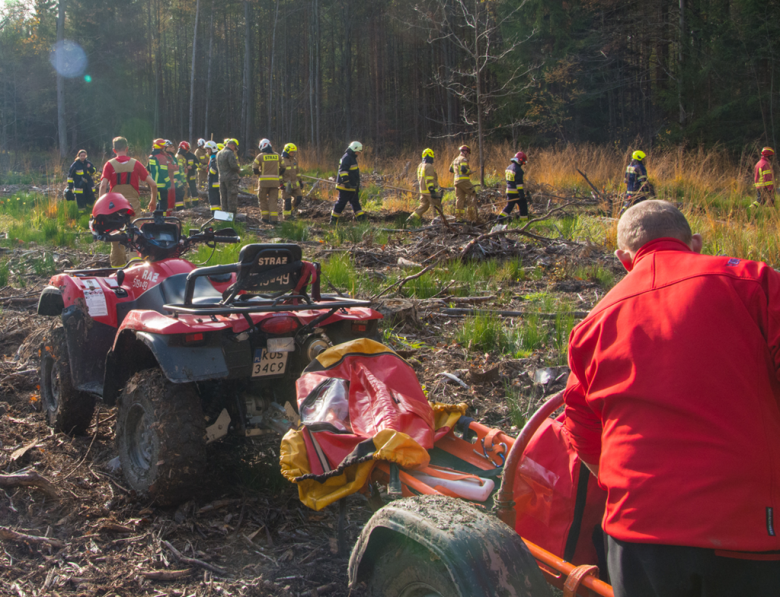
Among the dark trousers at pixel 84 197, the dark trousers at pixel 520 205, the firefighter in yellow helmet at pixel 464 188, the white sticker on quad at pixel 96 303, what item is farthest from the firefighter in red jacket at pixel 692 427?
the dark trousers at pixel 84 197

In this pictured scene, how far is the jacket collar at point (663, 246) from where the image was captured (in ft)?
5.65

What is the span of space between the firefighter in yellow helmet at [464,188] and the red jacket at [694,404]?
37.8 ft

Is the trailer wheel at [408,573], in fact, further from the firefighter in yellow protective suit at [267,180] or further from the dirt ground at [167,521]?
the firefighter in yellow protective suit at [267,180]

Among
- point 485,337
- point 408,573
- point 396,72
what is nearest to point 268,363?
point 408,573

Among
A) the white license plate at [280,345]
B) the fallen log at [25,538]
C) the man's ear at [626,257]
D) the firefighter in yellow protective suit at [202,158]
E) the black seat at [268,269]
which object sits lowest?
the fallen log at [25,538]

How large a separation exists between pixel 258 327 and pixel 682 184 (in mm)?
14886

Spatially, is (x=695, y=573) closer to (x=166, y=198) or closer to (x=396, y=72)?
(x=166, y=198)

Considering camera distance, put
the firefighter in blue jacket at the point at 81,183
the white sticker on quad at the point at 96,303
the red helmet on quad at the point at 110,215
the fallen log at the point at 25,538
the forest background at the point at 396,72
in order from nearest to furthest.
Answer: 1. the fallen log at the point at 25,538
2. the white sticker on quad at the point at 96,303
3. the red helmet on quad at the point at 110,215
4. the firefighter in blue jacket at the point at 81,183
5. the forest background at the point at 396,72

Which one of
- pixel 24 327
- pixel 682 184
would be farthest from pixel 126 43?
pixel 24 327

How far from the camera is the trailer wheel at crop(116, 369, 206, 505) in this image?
3.10 metres

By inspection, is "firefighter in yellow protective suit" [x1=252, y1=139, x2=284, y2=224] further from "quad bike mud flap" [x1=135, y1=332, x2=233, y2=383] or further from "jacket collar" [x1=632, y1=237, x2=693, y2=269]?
"jacket collar" [x1=632, y1=237, x2=693, y2=269]

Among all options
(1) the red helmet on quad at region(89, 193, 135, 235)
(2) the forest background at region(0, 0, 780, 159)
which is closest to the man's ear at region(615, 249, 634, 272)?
(1) the red helmet on quad at region(89, 193, 135, 235)

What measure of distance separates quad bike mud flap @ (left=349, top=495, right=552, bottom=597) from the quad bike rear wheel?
2.98 metres

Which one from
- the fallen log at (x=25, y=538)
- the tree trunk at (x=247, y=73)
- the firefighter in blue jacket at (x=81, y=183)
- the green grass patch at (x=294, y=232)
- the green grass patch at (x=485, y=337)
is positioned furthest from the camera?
Result: the tree trunk at (x=247, y=73)
